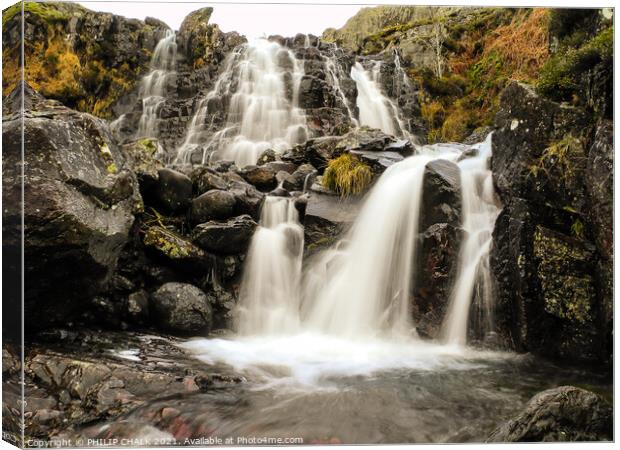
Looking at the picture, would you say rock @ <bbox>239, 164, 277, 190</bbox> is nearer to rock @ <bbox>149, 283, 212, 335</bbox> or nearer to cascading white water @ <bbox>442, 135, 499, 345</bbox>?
rock @ <bbox>149, 283, 212, 335</bbox>

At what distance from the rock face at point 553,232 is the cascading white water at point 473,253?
128 mm

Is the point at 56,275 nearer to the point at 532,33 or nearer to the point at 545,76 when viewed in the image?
the point at 545,76

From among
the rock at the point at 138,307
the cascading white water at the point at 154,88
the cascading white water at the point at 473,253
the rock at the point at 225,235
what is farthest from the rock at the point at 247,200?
the cascading white water at the point at 154,88

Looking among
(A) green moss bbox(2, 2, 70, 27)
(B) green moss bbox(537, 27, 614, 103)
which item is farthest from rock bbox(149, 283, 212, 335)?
(B) green moss bbox(537, 27, 614, 103)

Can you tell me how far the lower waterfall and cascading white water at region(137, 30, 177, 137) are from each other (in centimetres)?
582

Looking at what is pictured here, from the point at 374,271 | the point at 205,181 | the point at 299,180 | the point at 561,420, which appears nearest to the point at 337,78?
the point at 299,180

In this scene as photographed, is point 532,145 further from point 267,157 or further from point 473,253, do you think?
point 267,157

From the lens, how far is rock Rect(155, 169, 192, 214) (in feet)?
19.4

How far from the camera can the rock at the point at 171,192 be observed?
5.91 metres

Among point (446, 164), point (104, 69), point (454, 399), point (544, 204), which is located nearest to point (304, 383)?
point (454, 399)

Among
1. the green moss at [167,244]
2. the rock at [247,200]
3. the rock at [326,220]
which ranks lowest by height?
the green moss at [167,244]

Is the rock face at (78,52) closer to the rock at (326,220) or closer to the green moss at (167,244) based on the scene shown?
the green moss at (167,244)

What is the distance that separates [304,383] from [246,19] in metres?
3.02

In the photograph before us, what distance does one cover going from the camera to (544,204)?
14.1 feet
